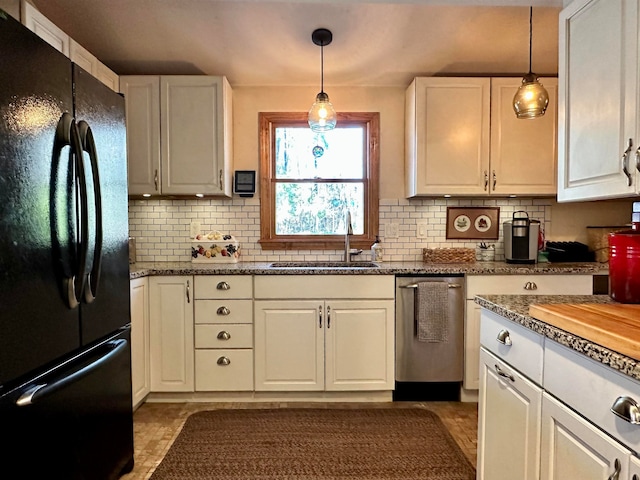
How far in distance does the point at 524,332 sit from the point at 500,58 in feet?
7.53

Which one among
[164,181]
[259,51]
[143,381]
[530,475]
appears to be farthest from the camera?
[164,181]

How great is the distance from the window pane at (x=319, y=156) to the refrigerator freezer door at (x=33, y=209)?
1877 millimetres

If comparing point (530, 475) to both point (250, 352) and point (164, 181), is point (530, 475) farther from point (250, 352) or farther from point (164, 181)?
point (164, 181)

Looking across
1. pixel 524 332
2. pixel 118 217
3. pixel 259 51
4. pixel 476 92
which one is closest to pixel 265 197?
pixel 259 51

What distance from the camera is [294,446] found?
2.01 meters

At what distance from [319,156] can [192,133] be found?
0.99 meters

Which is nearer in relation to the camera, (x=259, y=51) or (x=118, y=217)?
(x=118, y=217)

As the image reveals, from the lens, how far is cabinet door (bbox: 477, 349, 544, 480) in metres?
1.09

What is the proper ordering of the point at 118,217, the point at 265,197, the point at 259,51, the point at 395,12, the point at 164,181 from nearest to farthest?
the point at 118,217, the point at 395,12, the point at 259,51, the point at 164,181, the point at 265,197

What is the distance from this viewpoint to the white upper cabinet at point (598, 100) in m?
1.11

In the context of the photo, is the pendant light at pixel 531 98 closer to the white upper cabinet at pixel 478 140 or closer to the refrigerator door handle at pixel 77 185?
the white upper cabinet at pixel 478 140

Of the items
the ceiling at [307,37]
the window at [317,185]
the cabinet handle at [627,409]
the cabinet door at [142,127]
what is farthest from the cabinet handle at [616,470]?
the cabinet door at [142,127]

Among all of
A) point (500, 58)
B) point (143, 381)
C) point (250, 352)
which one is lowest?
point (143, 381)

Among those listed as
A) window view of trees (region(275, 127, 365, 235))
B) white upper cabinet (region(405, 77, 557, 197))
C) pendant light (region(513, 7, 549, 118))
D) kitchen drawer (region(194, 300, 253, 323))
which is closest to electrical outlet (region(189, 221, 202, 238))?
window view of trees (region(275, 127, 365, 235))
